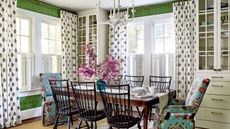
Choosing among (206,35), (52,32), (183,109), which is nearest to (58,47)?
(52,32)

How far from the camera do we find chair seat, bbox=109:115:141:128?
271cm

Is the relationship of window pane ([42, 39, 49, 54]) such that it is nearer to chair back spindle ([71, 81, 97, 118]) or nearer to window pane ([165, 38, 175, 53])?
chair back spindle ([71, 81, 97, 118])

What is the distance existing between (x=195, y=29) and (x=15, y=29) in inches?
146

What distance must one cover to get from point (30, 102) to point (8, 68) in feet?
3.31

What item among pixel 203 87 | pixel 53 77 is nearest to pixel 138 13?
pixel 53 77

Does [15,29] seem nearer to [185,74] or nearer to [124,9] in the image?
[124,9]

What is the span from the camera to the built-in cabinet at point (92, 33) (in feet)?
17.4

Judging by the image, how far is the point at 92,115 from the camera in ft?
10.1

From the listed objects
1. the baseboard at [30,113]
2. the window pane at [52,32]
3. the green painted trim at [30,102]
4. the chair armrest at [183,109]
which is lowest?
the baseboard at [30,113]

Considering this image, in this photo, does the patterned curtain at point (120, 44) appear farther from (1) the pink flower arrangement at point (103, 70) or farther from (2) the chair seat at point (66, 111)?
(2) the chair seat at point (66, 111)

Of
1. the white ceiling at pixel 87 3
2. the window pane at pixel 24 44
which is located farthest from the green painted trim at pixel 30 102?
the white ceiling at pixel 87 3

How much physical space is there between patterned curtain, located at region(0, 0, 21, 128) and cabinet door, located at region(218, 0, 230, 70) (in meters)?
3.94

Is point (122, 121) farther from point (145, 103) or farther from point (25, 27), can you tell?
point (25, 27)

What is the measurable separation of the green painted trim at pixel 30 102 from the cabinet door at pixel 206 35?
3.61 metres
